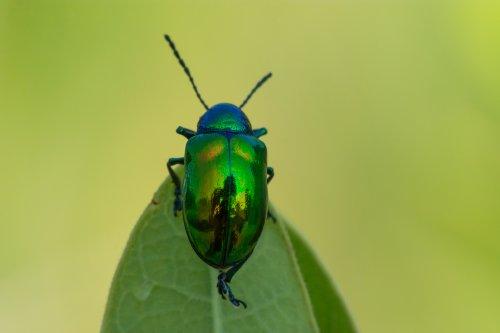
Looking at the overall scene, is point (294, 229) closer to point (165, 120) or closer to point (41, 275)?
point (41, 275)

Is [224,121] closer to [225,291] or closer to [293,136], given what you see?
[225,291]

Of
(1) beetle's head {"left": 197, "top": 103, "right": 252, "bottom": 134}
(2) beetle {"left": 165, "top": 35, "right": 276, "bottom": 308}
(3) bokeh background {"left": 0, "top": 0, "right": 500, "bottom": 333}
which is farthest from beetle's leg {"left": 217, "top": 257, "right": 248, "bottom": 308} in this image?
(3) bokeh background {"left": 0, "top": 0, "right": 500, "bottom": 333}

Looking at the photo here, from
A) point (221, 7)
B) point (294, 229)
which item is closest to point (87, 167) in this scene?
point (221, 7)

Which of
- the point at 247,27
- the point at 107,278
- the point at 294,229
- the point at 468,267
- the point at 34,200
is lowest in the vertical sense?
the point at 468,267

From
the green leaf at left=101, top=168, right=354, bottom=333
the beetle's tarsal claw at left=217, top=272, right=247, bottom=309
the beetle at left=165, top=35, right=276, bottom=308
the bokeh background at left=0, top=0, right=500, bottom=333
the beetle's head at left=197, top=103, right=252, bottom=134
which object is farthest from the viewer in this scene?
the bokeh background at left=0, top=0, right=500, bottom=333

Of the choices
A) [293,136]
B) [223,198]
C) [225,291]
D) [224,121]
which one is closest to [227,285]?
[225,291]

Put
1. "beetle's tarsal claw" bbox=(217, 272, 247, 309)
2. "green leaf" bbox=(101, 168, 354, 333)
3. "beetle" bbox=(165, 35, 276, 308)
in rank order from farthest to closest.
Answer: "beetle" bbox=(165, 35, 276, 308) < "beetle's tarsal claw" bbox=(217, 272, 247, 309) < "green leaf" bbox=(101, 168, 354, 333)

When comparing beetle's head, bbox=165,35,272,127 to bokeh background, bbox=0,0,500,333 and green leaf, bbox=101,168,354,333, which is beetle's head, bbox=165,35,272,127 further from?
bokeh background, bbox=0,0,500,333
